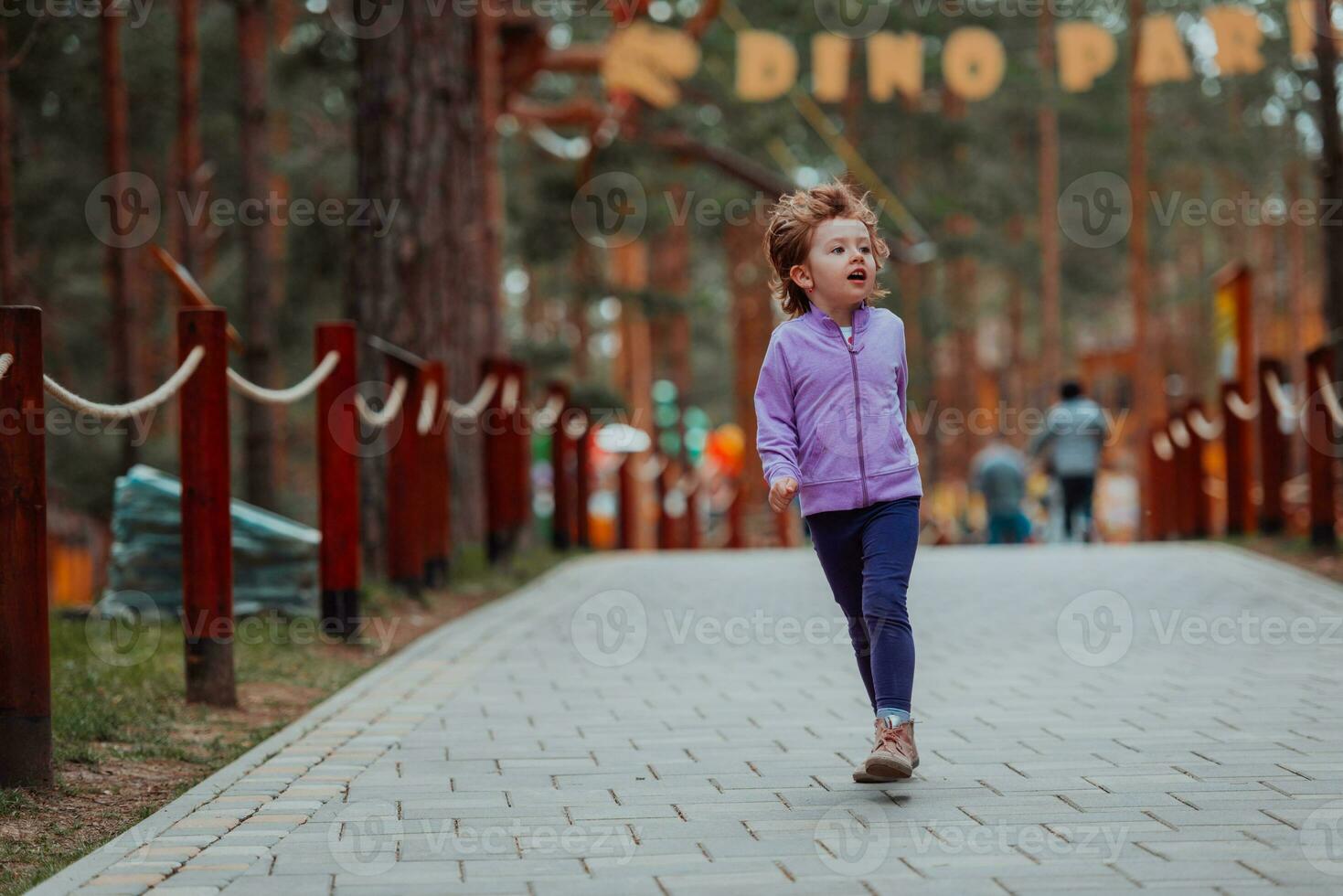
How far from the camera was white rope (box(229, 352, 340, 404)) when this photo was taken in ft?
22.7

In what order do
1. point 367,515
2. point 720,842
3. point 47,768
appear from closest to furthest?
1. point 720,842
2. point 47,768
3. point 367,515

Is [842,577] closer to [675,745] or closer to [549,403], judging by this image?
[675,745]

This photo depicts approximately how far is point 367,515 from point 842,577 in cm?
645

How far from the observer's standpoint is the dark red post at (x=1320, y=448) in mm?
10781

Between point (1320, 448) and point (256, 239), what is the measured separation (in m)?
12.7

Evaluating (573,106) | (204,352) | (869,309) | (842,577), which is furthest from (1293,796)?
(573,106)

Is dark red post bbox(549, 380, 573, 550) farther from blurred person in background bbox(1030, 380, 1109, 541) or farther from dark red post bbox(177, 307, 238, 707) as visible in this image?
dark red post bbox(177, 307, 238, 707)

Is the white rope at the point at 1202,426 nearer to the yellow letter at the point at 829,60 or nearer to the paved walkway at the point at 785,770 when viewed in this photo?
the yellow letter at the point at 829,60

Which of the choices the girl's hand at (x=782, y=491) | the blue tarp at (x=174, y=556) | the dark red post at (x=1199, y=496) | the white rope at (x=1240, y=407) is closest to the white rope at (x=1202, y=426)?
the dark red post at (x=1199, y=496)

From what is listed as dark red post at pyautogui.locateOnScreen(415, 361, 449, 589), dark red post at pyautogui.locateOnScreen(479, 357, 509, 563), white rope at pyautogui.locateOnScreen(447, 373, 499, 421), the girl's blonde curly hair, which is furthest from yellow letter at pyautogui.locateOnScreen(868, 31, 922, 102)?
the girl's blonde curly hair

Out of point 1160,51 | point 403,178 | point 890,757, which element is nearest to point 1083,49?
point 1160,51

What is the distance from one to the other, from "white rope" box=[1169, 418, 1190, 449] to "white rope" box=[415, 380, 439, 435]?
28.0 feet

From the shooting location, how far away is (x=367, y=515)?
36.3ft

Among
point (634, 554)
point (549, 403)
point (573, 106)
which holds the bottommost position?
point (634, 554)
